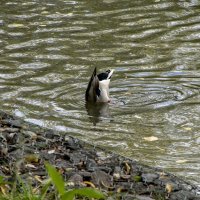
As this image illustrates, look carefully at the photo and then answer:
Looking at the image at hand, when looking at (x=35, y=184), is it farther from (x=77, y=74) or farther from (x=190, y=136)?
(x=77, y=74)

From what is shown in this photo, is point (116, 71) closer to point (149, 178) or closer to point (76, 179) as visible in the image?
point (149, 178)

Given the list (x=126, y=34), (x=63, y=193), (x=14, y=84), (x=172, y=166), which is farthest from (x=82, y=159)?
(x=126, y=34)

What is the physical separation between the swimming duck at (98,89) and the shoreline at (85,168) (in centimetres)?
302

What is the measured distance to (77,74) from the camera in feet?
41.6

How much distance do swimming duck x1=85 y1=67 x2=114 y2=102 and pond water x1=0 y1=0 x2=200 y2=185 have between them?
137 millimetres

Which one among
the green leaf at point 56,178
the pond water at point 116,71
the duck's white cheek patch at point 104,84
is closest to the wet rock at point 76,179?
the green leaf at point 56,178

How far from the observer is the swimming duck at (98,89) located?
458 inches

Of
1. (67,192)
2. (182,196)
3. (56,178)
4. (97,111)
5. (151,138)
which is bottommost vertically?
(97,111)

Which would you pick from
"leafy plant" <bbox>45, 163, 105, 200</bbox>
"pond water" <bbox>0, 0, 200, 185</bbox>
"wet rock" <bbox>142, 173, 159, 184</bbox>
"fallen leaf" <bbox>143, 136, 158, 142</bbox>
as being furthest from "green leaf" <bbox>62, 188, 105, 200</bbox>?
"fallen leaf" <bbox>143, 136, 158, 142</bbox>

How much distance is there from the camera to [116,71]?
12.8m

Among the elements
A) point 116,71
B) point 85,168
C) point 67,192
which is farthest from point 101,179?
point 116,71

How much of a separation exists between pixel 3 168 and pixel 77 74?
565 cm

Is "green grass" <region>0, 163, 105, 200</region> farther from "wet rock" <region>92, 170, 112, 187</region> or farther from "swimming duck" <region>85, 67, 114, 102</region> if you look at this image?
"swimming duck" <region>85, 67, 114, 102</region>

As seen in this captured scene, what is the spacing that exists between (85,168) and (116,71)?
5369 mm
